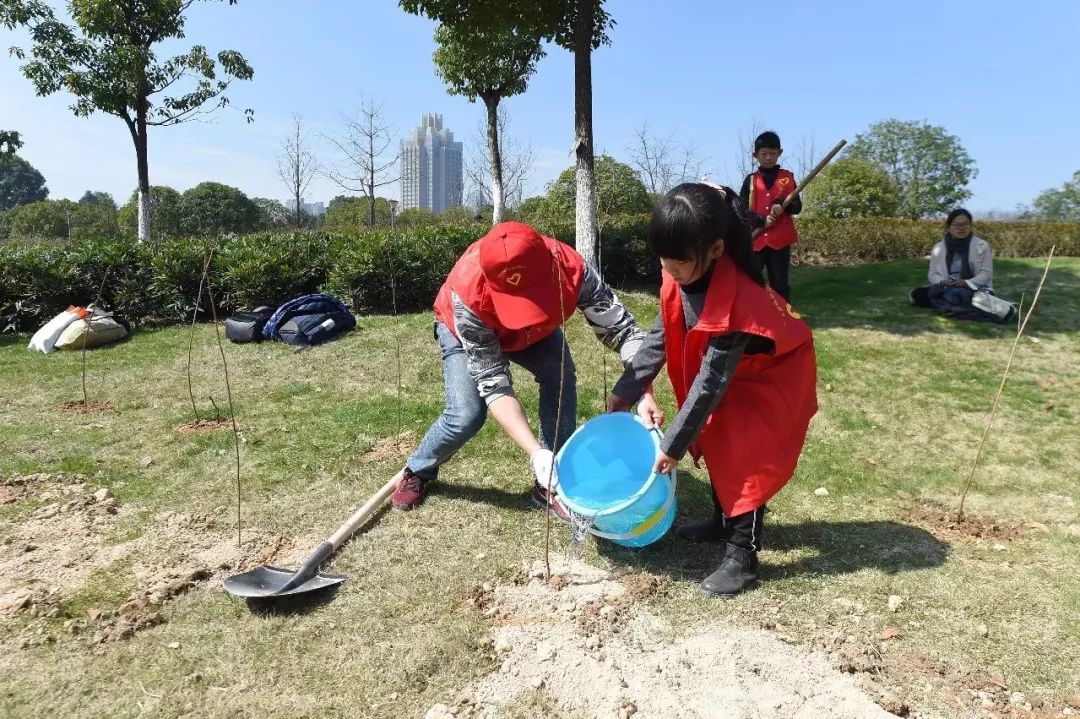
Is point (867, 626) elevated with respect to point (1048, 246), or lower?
lower

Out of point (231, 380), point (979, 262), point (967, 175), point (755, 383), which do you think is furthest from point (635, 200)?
point (967, 175)

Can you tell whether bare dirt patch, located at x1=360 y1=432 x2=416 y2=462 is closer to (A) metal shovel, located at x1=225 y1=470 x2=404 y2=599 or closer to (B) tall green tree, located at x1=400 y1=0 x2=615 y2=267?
(A) metal shovel, located at x1=225 y1=470 x2=404 y2=599

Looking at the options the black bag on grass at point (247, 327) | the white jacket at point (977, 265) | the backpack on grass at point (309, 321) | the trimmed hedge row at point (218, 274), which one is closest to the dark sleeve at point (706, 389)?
the backpack on grass at point (309, 321)

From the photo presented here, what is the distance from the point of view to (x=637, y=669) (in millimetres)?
2156

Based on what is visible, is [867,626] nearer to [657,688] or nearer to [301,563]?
[657,688]

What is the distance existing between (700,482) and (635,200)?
14.5 m

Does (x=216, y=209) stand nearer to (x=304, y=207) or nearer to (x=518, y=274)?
(x=304, y=207)

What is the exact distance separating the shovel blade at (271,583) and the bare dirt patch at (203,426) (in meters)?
2.16

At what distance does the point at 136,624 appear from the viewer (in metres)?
2.38

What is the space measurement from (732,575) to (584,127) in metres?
6.01

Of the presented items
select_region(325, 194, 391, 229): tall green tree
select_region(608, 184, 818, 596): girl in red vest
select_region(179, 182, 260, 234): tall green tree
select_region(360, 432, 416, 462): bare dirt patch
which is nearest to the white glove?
select_region(608, 184, 818, 596): girl in red vest

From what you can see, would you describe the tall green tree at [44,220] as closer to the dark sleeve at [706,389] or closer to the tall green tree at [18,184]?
the tall green tree at [18,184]

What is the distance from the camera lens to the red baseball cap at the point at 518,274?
251 centimetres

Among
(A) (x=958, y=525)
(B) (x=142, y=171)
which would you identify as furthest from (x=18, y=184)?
(A) (x=958, y=525)
